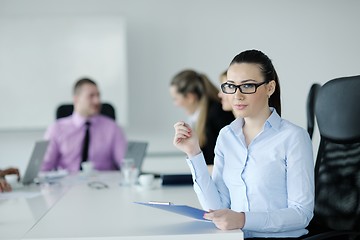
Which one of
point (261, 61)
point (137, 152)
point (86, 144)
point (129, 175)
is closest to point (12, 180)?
point (129, 175)

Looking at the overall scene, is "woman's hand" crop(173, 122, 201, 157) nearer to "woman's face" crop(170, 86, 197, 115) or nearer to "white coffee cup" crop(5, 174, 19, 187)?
"white coffee cup" crop(5, 174, 19, 187)

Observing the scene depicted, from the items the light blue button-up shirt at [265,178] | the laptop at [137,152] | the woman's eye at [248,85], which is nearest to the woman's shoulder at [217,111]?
the laptop at [137,152]

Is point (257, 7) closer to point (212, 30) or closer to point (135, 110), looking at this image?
point (212, 30)

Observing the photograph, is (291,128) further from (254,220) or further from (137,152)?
(137,152)

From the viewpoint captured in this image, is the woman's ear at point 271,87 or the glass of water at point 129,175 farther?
the glass of water at point 129,175

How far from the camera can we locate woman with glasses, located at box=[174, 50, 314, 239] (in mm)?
1799

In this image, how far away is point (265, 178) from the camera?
1860 millimetres

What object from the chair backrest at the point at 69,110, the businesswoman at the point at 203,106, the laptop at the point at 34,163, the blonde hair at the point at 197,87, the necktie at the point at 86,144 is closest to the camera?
the laptop at the point at 34,163

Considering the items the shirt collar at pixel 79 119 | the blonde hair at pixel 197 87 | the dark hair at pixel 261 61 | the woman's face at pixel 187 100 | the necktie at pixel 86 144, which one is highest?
the dark hair at pixel 261 61

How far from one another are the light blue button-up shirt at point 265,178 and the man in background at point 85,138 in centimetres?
211

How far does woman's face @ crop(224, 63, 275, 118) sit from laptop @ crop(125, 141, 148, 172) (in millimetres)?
1424

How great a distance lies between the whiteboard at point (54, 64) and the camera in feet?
16.5

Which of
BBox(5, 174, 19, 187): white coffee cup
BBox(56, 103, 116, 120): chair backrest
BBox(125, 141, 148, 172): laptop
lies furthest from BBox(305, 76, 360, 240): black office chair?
BBox(56, 103, 116, 120): chair backrest

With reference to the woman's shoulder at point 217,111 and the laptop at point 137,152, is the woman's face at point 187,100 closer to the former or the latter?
the woman's shoulder at point 217,111
